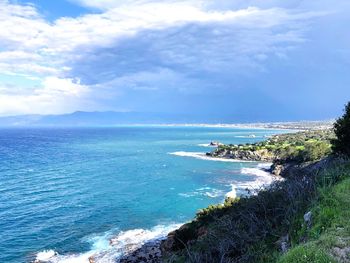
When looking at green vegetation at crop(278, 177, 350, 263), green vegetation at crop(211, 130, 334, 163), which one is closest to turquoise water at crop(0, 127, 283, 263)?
green vegetation at crop(211, 130, 334, 163)

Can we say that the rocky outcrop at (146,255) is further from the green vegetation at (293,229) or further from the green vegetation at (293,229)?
the green vegetation at (293,229)

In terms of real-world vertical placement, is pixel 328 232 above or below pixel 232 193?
above

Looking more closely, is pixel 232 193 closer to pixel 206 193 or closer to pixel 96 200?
pixel 206 193

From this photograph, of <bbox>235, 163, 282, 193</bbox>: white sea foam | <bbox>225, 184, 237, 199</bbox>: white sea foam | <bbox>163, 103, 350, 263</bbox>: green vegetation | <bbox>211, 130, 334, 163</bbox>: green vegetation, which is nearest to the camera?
<bbox>163, 103, 350, 263</bbox>: green vegetation

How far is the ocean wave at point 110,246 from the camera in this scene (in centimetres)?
3417

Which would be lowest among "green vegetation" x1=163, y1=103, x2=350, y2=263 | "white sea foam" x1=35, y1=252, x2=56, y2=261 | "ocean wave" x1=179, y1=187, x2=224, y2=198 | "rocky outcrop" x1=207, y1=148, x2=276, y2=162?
"white sea foam" x1=35, y1=252, x2=56, y2=261

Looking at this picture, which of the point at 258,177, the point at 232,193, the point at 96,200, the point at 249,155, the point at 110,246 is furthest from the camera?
the point at 249,155

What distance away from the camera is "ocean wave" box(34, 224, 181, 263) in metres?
34.2

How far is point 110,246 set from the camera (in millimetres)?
37125

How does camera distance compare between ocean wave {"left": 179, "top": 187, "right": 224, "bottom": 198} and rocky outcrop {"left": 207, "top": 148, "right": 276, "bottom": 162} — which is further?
rocky outcrop {"left": 207, "top": 148, "right": 276, "bottom": 162}

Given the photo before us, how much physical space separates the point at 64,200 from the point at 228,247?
45.9m

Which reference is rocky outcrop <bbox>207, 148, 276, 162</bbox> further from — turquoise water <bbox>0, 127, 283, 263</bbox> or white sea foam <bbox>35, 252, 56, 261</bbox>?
white sea foam <bbox>35, 252, 56, 261</bbox>

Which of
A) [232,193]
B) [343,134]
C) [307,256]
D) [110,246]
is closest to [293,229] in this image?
[307,256]

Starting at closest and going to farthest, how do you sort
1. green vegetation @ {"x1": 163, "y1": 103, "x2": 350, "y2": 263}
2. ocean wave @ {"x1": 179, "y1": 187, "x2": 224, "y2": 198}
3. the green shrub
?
the green shrub, green vegetation @ {"x1": 163, "y1": 103, "x2": 350, "y2": 263}, ocean wave @ {"x1": 179, "y1": 187, "x2": 224, "y2": 198}
